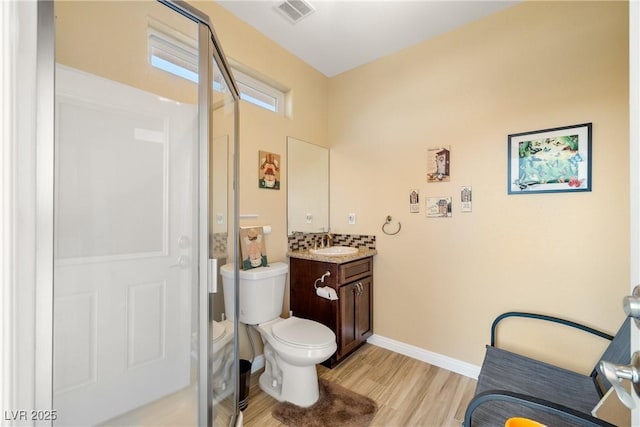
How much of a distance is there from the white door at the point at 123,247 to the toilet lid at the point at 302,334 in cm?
56

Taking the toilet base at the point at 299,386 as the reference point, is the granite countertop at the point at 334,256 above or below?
above

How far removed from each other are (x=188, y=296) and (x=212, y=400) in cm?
54

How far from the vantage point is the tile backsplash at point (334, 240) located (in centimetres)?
243

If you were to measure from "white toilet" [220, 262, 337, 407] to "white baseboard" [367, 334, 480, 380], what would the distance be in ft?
2.84

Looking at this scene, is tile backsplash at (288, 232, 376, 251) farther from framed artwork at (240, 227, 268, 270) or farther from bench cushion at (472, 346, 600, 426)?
bench cushion at (472, 346, 600, 426)

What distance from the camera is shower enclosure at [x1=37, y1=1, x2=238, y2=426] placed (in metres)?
1.15

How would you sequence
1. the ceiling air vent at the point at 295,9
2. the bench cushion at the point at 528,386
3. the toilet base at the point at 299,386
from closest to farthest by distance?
1. the bench cushion at the point at 528,386
2. the toilet base at the point at 299,386
3. the ceiling air vent at the point at 295,9

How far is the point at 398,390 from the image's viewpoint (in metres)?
1.82

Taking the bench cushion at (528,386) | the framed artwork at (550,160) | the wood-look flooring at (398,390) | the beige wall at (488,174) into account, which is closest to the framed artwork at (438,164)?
the beige wall at (488,174)

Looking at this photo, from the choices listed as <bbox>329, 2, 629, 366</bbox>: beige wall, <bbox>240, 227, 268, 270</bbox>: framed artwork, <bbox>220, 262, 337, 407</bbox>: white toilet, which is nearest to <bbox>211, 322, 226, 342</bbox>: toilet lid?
<bbox>220, 262, 337, 407</bbox>: white toilet

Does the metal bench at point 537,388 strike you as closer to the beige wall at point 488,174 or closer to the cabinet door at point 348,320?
the beige wall at point 488,174

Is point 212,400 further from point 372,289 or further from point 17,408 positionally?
point 372,289

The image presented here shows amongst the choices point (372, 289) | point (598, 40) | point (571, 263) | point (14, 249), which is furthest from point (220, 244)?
point (598, 40)

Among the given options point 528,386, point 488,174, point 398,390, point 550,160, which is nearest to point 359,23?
point 488,174
